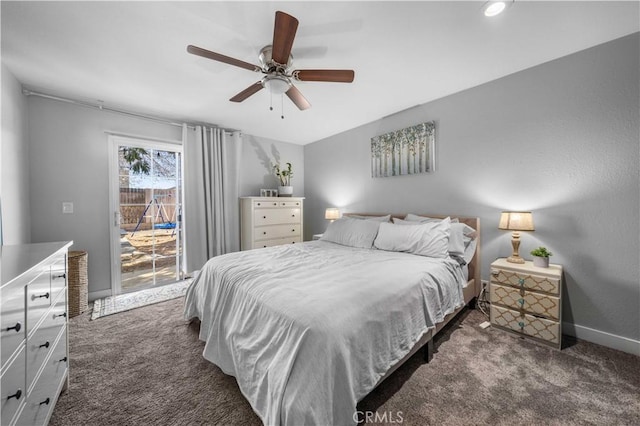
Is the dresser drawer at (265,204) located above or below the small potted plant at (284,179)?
below

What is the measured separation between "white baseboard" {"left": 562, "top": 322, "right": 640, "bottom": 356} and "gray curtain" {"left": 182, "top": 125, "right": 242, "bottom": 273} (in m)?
4.12

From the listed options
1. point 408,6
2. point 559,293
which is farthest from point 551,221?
point 408,6

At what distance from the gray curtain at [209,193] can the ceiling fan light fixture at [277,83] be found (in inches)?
83.9

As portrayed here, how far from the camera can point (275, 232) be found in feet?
13.2

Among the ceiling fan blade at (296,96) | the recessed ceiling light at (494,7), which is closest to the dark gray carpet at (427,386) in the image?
the ceiling fan blade at (296,96)

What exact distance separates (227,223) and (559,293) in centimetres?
396

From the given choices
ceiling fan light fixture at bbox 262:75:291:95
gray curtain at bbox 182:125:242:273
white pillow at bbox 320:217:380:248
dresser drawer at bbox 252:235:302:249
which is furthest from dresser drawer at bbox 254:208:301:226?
ceiling fan light fixture at bbox 262:75:291:95

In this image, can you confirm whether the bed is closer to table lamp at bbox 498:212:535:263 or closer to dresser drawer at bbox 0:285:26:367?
table lamp at bbox 498:212:535:263

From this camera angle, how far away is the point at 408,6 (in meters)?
1.54

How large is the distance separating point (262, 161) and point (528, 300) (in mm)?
4145

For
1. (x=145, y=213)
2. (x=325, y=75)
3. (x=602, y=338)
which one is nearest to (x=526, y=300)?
(x=602, y=338)

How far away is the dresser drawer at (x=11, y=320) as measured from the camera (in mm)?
777

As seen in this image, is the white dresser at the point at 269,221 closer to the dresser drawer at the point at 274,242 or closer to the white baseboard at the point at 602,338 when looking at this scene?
the dresser drawer at the point at 274,242

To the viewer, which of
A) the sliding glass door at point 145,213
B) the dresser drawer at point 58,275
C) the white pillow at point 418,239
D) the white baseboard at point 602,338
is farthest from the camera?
the sliding glass door at point 145,213
